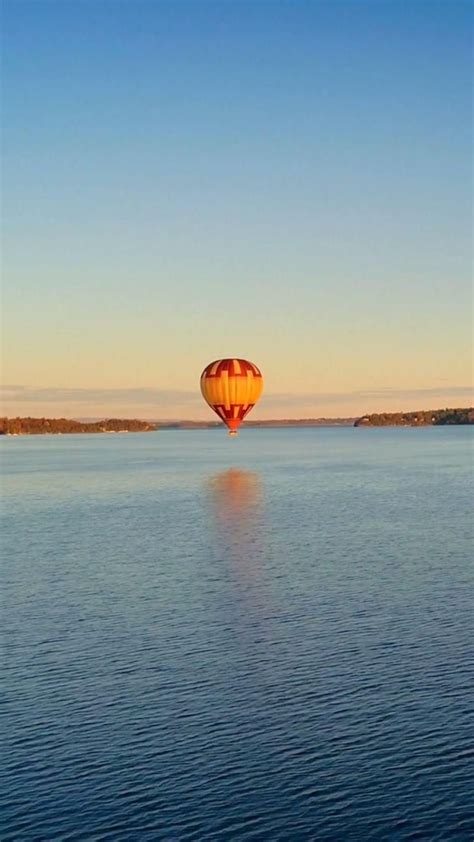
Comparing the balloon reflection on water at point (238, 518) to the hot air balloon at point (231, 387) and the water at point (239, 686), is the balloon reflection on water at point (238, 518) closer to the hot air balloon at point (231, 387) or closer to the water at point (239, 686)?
the water at point (239, 686)

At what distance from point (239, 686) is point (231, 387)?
11467 centimetres

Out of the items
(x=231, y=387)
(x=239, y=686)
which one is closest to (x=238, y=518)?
(x=239, y=686)

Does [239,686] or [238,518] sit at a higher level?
[238,518]

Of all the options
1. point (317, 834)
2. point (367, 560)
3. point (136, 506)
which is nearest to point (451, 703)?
point (317, 834)

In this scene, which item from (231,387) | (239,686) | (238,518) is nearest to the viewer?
(239,686)

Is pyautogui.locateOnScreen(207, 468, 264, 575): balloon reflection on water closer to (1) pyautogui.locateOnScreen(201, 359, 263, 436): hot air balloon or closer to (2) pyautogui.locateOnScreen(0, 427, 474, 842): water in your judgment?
(2) pyautogui.locateOnScreen(0, 427, 474, 842): water

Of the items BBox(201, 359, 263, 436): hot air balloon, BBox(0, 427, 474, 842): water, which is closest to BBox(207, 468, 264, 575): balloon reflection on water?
BBox(0, 427, 474, 842): water

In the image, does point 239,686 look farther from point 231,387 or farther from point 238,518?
point 231,387

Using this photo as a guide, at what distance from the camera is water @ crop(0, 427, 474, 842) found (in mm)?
25031

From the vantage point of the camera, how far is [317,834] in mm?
23469

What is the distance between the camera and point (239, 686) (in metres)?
35.0

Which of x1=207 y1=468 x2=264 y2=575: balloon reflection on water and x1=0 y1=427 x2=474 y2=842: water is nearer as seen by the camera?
x1=0 y1=427 x2=474 y2=842: water

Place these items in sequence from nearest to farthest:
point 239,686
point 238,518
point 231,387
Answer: point 239,686 < point 238,518 < point 231,387

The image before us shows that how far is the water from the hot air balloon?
73916 mm
